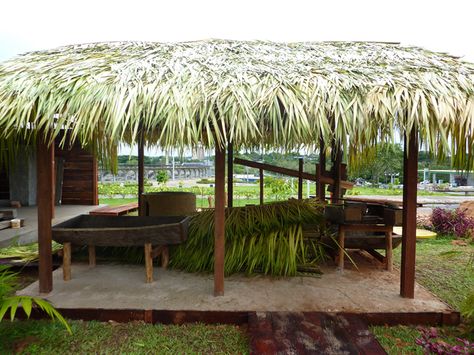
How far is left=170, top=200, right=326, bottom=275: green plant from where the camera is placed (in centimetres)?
340

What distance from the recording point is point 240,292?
2.93 m

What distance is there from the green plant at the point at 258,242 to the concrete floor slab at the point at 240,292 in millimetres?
135

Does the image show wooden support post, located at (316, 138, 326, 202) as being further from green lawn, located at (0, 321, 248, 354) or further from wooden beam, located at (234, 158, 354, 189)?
green lawn, located at (0, 321, 248, 354)

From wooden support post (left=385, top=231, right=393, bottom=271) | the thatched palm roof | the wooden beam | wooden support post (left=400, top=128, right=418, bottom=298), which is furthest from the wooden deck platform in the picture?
the wooden beam

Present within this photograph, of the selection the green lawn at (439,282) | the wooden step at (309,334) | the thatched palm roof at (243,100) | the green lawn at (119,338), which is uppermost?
the thatched palm roof at (243,100)

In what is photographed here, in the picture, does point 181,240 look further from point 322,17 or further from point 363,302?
point 322,17

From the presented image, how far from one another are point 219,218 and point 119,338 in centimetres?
115

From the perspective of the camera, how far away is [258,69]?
8.87 ft

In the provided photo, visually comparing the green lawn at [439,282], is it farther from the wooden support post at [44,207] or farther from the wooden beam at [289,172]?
the wooden support post at [44,207]

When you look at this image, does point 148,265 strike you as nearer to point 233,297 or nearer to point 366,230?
point 233,297

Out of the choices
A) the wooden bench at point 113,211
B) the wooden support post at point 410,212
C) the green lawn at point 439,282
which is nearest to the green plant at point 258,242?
the wooden support post at point 410,212

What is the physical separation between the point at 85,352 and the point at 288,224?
2174 mm

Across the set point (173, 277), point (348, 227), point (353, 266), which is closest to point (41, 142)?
point (173, 277)

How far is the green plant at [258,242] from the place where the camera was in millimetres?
3404
